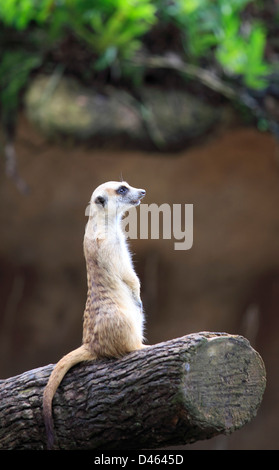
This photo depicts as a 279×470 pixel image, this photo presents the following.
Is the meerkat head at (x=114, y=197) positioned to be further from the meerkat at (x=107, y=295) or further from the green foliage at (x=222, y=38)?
the green foliage at (x=222, y=38)

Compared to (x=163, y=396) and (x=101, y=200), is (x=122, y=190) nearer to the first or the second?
(x=101, y=200)

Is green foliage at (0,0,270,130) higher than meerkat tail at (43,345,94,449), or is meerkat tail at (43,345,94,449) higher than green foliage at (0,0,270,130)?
green foliage at (0,0,270,130)

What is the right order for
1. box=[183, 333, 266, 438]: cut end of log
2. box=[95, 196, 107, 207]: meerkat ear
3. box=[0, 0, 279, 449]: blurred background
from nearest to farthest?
box=[183, 333, 266, 438]: cut end of log, box=[95, 196, 107, 207]: meerkat ear, box=[0, 0, 279, 449]: blurred background

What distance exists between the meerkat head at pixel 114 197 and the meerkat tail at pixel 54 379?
667 millimetres

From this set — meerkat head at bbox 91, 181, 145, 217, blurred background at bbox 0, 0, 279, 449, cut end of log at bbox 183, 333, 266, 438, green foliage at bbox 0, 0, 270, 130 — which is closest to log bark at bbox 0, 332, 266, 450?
cut end of log at bbox 183, 333, 266, 438

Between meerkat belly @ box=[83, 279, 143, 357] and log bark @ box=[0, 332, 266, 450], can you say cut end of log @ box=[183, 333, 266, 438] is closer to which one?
log bark @ box=[0, 332, 266, 450]

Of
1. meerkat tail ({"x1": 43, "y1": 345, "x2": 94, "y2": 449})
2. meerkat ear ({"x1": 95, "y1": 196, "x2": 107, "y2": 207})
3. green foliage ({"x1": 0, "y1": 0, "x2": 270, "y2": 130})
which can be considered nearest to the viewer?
meerkat tail ({"x1": 43, "y1": 345, "x2": 94, "y2": 449})

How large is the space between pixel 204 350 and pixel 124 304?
55cm

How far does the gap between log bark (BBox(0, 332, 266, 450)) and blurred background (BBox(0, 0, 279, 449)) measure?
3.33 meters

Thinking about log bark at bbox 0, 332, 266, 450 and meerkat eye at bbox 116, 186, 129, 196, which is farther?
meerkat eye at bbox 116, 186, 129, 196

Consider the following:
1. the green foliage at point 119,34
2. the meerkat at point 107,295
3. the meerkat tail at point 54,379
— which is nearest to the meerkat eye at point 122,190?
the meerkat at point 107,295

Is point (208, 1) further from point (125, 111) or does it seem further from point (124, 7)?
point (125, 111)

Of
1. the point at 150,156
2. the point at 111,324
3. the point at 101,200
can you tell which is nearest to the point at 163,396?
the point at 111,324

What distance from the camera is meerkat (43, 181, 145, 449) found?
3.05 metres
